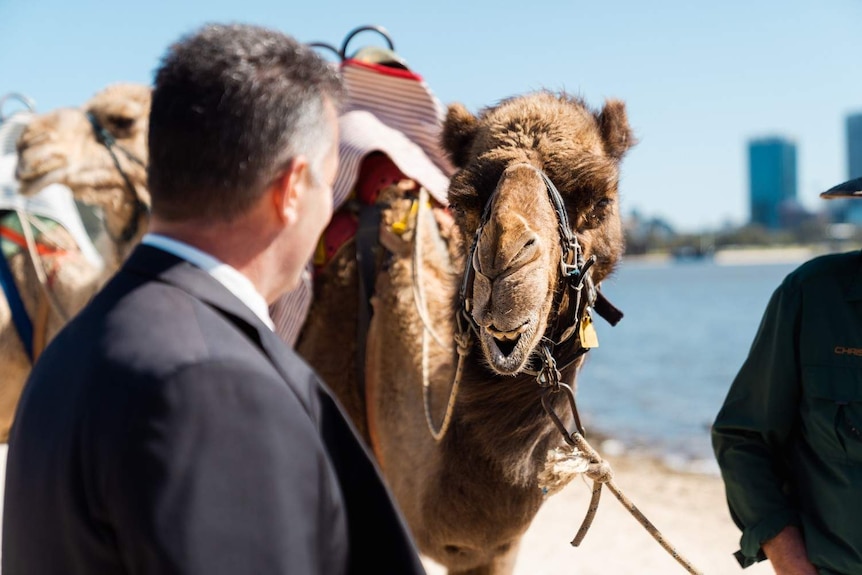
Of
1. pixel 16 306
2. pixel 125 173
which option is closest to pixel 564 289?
pixel 125 173

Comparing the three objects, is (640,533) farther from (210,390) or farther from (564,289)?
(210,390)

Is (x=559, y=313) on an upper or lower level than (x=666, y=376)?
upper

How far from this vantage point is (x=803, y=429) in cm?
249

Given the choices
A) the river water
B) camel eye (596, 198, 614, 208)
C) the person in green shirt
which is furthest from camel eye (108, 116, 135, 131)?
the person in green shirt

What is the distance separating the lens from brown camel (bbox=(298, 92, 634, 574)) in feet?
7.79

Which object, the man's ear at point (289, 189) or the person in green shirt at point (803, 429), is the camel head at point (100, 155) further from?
the man's ear at point (289, 189)

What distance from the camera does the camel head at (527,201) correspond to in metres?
2.32

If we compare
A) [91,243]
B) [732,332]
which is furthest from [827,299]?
[732,332]

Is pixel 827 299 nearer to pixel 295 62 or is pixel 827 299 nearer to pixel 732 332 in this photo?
pixel 295 62

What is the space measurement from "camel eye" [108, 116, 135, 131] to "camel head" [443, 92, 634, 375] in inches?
105

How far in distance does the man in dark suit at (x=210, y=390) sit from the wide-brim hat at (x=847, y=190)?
177 centimetres

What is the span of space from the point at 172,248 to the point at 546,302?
1360mm

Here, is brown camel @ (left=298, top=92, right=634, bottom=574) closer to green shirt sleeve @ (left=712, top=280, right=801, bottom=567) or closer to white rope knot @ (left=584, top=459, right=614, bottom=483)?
white rope knot @ (left=584, top=459, right=614, bottom=483)

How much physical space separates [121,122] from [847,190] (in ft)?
13.2
